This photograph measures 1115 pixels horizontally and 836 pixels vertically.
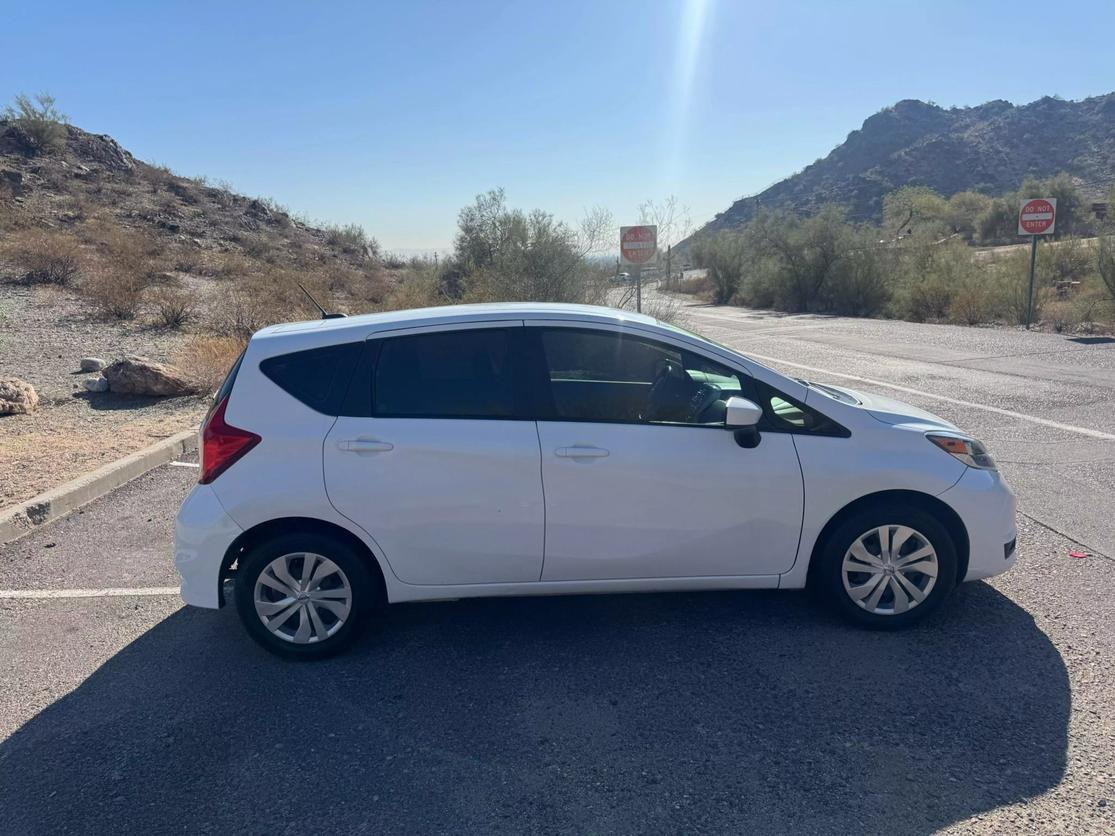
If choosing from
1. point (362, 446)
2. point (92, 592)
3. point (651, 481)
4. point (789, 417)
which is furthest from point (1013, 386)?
point (92, 592)

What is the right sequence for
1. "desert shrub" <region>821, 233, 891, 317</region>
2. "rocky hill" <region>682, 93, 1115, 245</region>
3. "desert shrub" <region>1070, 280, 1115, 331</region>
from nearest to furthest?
"desert shrub" <region>1070, 280, 1115, 331</region>
"desert shrub" <region>821, 233, 891, 317</region>
"rocky hill" <region>682, 93, 1115, 245</region>

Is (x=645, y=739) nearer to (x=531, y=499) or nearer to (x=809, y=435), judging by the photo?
(x=531, y=499)

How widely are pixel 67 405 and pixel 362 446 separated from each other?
7594mm

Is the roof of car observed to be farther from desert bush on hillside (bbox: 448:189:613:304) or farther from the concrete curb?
desert bush on hillside (bbox: 448:189:613:304)

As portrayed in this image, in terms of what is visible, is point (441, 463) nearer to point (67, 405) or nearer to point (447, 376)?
point (447, 376)

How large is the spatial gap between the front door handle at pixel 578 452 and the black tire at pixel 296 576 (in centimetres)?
114

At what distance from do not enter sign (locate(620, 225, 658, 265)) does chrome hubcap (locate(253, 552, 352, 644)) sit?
43.8 feet

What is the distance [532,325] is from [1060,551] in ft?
12.4

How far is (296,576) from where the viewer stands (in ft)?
12.6

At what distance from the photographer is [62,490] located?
20.2 feet

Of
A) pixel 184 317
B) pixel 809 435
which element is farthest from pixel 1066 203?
pixel 809 435

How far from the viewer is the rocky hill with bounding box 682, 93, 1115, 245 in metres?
85.5

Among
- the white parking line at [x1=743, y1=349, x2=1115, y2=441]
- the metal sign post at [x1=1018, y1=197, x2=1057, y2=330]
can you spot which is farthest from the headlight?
A: the metal sign post at [x1=1018, y1=197, x2=1057, y2=330]

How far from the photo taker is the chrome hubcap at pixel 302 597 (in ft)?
12.5
